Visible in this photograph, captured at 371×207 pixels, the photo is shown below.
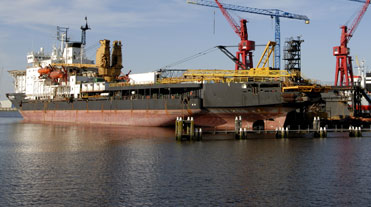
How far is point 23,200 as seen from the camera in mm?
18516

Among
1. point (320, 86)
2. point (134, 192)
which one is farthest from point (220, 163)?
point (320, 86)

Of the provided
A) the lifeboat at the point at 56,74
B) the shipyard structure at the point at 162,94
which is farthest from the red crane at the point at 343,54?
the lifeboat at the point at 56,74

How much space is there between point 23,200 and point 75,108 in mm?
48095

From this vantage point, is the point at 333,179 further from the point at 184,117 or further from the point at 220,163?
the point at 184,117

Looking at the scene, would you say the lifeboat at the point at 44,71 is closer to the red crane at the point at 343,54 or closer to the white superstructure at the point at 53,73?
the white superstructure at the point at 53,73

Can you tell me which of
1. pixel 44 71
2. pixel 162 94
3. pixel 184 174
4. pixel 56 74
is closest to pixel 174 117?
pixel 162 94

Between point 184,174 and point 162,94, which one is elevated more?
point 162,94

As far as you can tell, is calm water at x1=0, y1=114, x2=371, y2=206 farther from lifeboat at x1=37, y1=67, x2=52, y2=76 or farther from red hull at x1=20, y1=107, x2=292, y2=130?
lifeboat at x1=37, y1=67, x2=52, y2=76

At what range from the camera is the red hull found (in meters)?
46.7

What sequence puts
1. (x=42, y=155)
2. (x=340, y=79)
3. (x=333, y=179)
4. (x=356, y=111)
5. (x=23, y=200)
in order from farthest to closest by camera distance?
(x=340, y=79)
(x=356, y=111)
(x=42, y=155)
(x=333, y=179)
(x=23, y=200)

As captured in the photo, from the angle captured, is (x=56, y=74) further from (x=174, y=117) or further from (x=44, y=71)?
(x=174, y=117)

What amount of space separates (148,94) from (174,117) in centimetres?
625

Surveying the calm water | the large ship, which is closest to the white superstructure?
the large ship

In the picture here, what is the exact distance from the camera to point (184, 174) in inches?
938
